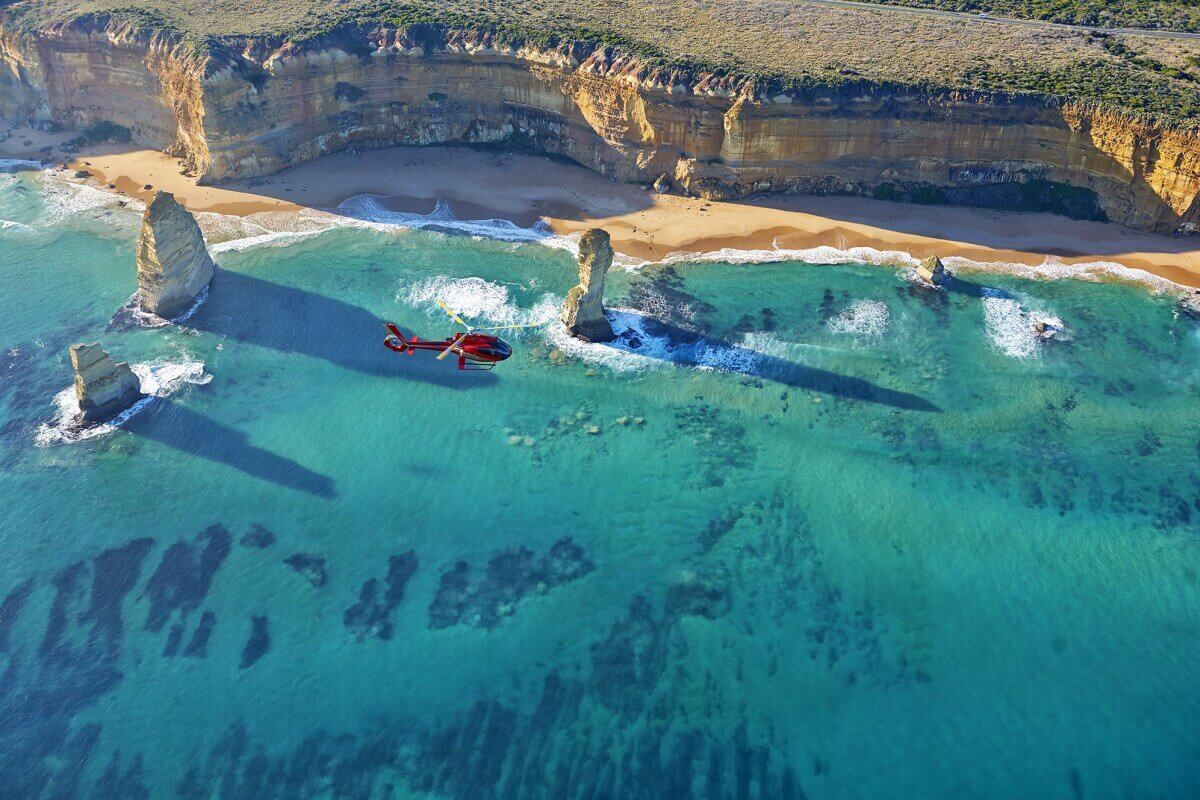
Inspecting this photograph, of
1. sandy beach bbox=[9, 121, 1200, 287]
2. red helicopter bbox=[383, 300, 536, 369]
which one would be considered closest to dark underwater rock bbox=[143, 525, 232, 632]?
red helicopter bbox=[383, 300, 536, 369]

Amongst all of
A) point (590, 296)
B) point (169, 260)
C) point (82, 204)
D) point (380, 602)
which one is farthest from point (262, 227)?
point (380, 602)

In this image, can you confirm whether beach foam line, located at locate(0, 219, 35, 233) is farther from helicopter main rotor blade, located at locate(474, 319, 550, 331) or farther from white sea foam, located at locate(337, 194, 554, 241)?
helicopter main rotor blade, located at locate(474, 319, 550, 331)

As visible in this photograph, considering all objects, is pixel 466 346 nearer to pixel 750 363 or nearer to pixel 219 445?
pixel 219 445

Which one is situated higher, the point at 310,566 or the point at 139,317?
the point at 139,317

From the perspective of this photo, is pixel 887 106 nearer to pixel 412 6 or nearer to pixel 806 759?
pixel 412 6

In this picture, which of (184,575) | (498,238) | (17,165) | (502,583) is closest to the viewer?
(502,583)

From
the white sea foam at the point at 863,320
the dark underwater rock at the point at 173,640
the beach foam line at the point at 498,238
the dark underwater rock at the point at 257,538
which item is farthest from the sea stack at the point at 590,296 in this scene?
the dark underwater rock at the point at 173,640
